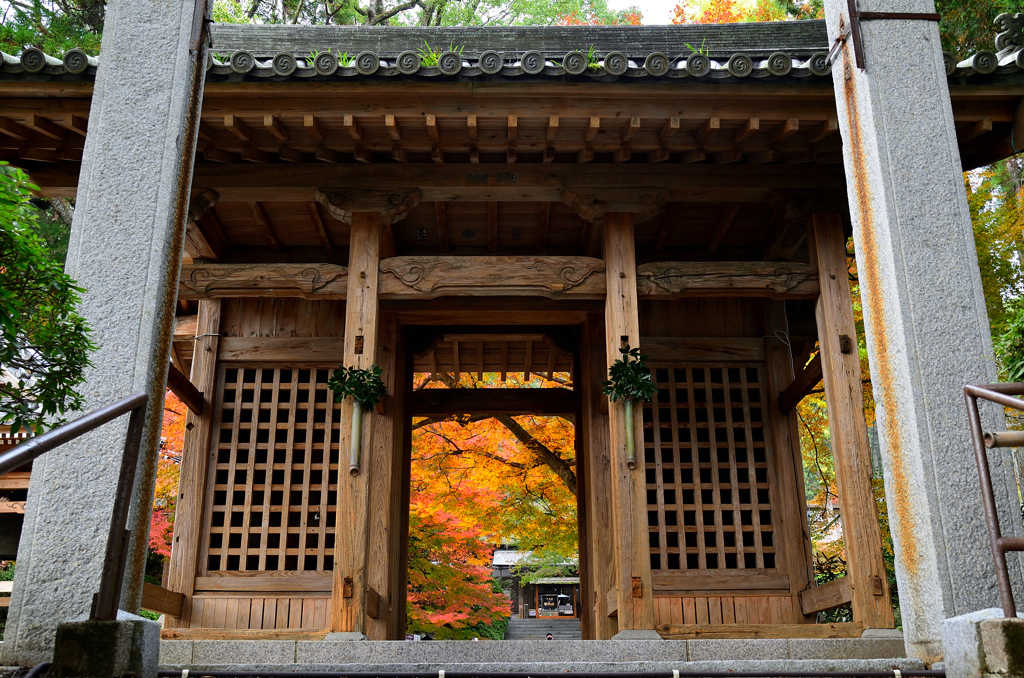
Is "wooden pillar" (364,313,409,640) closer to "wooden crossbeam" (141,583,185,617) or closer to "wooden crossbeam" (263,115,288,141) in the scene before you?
"wooden crossbeam" (141,583,185,617)

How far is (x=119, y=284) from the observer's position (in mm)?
3885

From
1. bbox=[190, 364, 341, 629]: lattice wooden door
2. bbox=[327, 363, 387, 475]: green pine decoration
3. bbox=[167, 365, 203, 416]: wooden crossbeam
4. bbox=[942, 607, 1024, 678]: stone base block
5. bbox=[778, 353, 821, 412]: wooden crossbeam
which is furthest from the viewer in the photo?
bbox=[190, 364, 341, 629]: lattice wooden door

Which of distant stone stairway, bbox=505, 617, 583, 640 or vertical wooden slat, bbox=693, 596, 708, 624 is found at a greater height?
vertical wooden slat, bbox=693, 596, 708, 624

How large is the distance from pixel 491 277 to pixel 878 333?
3580 mm

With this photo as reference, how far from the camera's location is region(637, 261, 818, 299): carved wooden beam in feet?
23.3

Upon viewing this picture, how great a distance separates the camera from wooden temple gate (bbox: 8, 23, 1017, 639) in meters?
6.28

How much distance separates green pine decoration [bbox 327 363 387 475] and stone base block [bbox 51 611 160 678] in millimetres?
3280

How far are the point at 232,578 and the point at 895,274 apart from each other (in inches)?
248

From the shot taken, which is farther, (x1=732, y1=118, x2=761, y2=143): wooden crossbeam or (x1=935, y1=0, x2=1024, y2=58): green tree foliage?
(x1=935, y1=0, x2=1024, y2=58): green tree foliage

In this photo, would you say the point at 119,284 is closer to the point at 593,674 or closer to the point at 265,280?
the point at 593,674

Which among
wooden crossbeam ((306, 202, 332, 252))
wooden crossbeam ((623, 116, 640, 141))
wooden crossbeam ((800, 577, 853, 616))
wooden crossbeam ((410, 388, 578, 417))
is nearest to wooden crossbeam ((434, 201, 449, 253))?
wooden crossbeam ((306, 202, 332, 252))

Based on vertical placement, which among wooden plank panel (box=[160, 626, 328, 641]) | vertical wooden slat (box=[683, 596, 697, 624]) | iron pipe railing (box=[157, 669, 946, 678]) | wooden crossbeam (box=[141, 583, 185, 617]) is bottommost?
iron pipe railing (box=[157, 669, 946, 678])

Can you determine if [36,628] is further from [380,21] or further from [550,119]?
[380,21]

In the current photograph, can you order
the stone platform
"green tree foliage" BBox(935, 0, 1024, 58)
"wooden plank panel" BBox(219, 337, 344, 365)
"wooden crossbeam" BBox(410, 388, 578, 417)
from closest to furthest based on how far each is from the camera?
the stone platform < "wooden plank panel" BBox(219, 337, 344, 365) < "wooden crossbeam" BBox(410, 388, 578, 417) < "green tree foliage" BBox(935, 0, 1024, 58)
